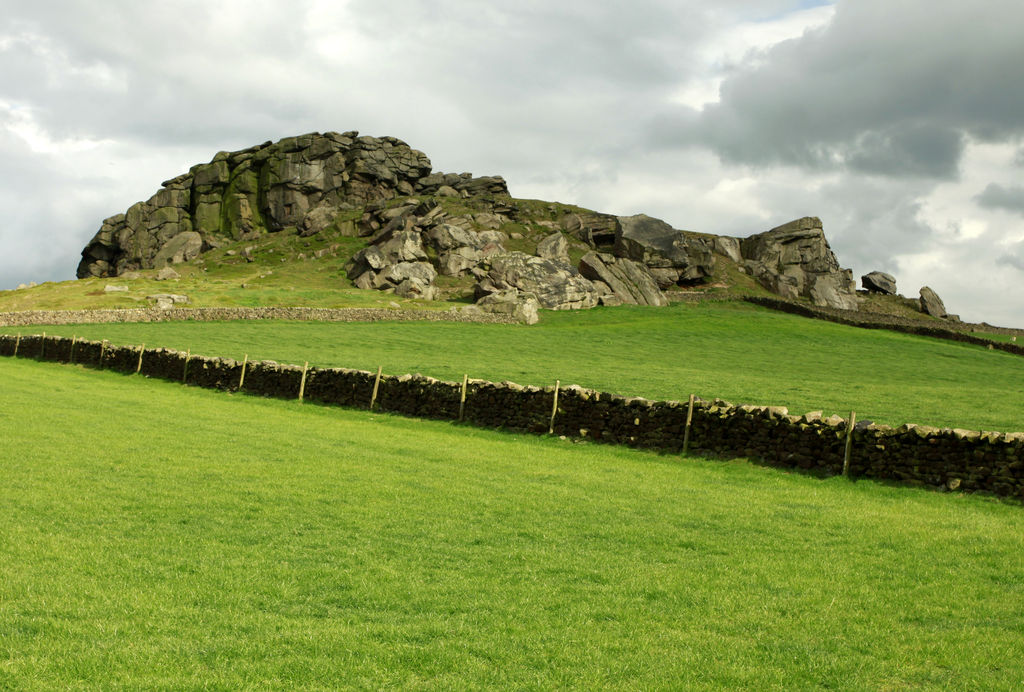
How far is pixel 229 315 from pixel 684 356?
137 ft

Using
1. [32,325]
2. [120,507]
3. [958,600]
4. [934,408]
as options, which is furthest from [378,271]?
[958,600]

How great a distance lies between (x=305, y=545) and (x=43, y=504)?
533cm

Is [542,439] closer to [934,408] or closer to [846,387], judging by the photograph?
[934,408]

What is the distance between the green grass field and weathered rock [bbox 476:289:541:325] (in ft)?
176

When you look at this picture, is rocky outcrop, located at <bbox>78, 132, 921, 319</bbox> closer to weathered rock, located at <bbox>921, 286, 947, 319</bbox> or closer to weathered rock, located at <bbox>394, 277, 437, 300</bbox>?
weathered rock, located at <bbox>394, 277, 437, 300</bbox>

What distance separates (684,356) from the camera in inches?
2025

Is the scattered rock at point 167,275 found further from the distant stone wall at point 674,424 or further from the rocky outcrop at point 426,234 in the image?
the distant stone wall at point 674,424

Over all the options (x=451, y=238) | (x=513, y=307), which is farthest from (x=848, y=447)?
(x=451, y=238)

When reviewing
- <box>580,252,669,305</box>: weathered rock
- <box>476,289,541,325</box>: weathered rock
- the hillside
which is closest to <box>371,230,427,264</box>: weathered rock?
the hillside

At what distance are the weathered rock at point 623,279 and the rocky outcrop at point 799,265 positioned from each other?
25455 mm

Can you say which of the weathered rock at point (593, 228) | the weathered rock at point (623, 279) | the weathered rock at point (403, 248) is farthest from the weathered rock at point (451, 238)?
the weathered rock at point (593, 228)

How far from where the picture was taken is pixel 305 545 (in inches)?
476

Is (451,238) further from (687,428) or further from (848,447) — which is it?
(848,447)

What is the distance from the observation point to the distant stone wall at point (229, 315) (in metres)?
64.2
